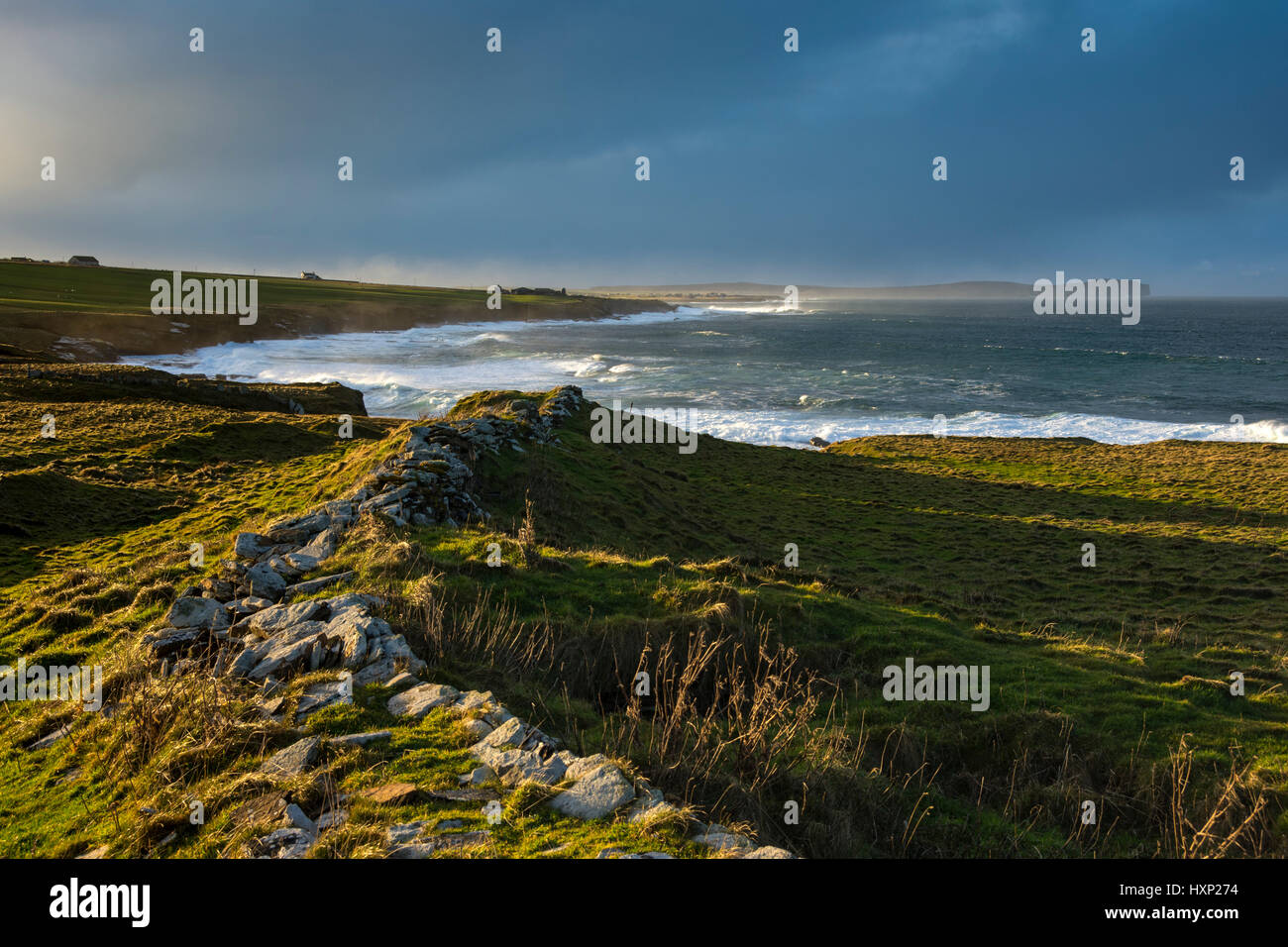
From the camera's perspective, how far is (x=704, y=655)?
8.72 m

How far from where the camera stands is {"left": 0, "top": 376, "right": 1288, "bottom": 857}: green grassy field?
18.4 feet

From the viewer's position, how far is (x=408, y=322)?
134m

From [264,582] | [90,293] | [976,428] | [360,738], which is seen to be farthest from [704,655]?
[90,293]

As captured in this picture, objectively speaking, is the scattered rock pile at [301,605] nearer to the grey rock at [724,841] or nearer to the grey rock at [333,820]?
the grey rock at [333,820]

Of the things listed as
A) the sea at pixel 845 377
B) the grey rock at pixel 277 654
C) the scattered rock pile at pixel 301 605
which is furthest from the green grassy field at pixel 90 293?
the grey rock at pixel 277 654

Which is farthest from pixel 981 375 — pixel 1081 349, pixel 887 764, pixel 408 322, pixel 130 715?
pixel 408 322

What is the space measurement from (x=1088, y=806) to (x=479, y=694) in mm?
6216

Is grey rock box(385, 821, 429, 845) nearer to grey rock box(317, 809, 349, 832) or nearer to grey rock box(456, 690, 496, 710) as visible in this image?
grey rock box(317, 809, 349, 832)

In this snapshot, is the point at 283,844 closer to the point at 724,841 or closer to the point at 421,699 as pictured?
the point at 421,699

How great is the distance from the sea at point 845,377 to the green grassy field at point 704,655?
1049 inches

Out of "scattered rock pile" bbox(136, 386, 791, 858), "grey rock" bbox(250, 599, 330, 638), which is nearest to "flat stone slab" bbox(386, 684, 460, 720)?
"scattered rock pile" bbox(136, 386, 791, 858)

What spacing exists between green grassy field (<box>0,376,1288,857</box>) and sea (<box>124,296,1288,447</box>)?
1049 inches

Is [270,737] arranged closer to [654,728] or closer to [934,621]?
[654,728]
